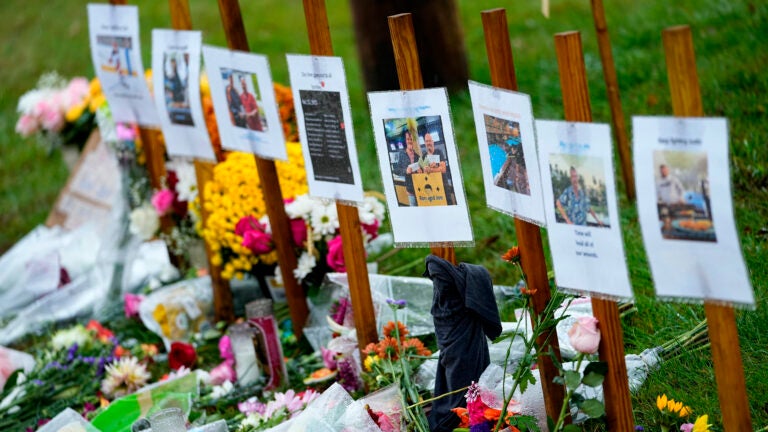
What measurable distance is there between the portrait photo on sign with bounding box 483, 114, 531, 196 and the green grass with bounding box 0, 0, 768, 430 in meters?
0.71

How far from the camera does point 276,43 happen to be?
7.93 m

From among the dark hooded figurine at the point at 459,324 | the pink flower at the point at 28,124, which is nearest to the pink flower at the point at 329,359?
the dark hooded figurine at the point at 459,324

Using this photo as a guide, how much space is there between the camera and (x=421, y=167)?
89.7 inches

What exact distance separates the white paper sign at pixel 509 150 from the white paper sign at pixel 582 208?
0.07 metres

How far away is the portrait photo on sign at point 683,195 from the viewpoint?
1663 millimetres

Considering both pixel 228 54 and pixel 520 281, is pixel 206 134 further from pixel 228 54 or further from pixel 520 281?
pixel 520 281

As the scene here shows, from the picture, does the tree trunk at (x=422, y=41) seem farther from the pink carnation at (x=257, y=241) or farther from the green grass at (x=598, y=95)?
the pink carnation at (x=257, y=241)

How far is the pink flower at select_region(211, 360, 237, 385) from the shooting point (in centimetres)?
326

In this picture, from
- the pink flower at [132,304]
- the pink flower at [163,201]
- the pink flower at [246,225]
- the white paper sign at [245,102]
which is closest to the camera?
the white paper sign at [245,102]

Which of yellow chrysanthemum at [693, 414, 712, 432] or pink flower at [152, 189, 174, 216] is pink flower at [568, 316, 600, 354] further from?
pink flower at [152, 189, 174, 216]

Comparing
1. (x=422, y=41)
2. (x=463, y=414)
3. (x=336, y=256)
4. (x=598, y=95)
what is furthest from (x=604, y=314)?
(x=422, y=41)

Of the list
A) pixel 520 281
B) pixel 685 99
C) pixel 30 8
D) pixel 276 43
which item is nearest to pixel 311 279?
pixel 520 281

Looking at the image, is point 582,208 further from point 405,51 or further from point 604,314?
point 405,51

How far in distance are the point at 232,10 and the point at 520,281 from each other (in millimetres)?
1261
